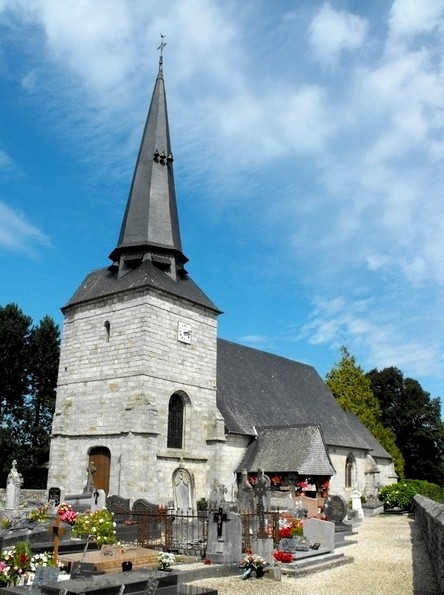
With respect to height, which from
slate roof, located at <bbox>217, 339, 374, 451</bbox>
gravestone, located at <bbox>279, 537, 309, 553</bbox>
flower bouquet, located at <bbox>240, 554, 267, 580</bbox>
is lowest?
flower bouquet, located at <bbox>240, 554, 267, 580</bbox>

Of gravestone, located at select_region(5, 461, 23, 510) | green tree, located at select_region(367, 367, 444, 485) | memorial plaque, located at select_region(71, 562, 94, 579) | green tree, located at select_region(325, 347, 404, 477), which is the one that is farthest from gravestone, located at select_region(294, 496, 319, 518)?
green tree, located at select_region(367, 367, 444, 485)

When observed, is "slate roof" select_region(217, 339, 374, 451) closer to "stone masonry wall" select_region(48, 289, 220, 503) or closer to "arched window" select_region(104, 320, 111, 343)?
"stone masonry wall" select_region(48, 289, 220, 503)

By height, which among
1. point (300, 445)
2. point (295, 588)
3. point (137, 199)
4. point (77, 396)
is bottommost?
point (295, 588)

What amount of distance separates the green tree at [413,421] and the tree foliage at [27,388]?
29.4m

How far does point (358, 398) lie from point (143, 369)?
27.0 meters

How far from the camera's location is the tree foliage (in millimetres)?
31438

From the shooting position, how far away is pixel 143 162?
79.4ft

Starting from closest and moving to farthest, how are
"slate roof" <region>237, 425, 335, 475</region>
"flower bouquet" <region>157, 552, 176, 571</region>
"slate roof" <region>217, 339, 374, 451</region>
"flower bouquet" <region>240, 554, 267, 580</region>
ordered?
"flower bouquet" <region>157, 552, 176, 571</region> < "flower bouquet" <region>240, 554, 267, 580</region> < "slate roof" <region>237, 425, 335, 475</region> < "slate roof" <region>217, 339, 374, 451</region>

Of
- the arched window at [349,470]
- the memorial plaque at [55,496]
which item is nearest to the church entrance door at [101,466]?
the memorial plaque at [55,496]

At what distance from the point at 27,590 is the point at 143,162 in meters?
19.1

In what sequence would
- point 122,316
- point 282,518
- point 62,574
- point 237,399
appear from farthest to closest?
point 237,399 → point 122,316 → point 282,518 → point 62,574

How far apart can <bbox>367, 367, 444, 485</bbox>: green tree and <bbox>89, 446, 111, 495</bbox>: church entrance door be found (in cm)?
3524

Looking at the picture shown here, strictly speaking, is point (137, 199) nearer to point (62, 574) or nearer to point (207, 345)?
point (207, 345)

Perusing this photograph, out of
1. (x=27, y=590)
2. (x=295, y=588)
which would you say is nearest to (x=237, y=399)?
(x=295, y=588)
